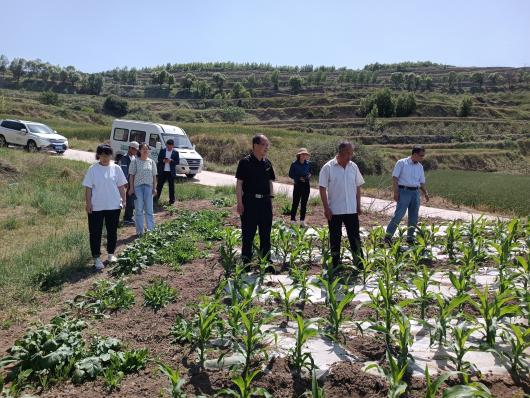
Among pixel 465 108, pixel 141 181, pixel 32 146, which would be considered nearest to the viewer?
pixel 141 181

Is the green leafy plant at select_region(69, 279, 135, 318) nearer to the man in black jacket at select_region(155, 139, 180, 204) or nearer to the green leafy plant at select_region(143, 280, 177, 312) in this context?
the green leafy plant at select_region(143, 280, 177, 312)

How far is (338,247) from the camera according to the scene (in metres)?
6.22

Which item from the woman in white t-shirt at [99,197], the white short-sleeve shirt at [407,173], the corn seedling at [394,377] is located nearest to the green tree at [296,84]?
the white short-sleeve shirt at [407,173]

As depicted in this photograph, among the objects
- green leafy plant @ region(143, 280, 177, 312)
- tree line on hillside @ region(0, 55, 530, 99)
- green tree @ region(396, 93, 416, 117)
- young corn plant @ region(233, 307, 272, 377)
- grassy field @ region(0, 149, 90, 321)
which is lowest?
grassy field @ region(0, 149, 90, 321)

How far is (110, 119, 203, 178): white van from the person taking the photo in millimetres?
19016

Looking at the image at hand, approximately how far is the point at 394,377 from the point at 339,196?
128 inches

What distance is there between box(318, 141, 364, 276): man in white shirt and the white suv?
22099mm

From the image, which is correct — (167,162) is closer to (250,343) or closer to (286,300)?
(286,300)

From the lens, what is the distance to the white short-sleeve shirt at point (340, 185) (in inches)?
240

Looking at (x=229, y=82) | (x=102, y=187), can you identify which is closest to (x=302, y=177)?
(x=102, y=187)

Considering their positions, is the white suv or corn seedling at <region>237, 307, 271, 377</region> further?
the white suv

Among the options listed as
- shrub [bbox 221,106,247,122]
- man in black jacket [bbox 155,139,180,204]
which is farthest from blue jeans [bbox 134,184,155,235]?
shrub [bbox 221,106,247,122]

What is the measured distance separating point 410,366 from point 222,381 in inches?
57.5

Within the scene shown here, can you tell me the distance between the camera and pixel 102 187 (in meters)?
6.78
